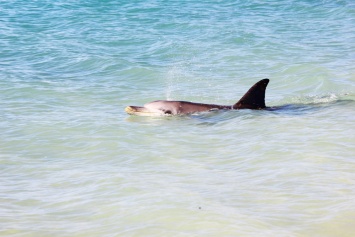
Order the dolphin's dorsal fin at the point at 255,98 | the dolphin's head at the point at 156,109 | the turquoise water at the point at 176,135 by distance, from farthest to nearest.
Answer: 1. the dolphin's head at the point at 156,109
2. the dolphin's dorsal fin at the point at 255,98
3. the turquoise water at the point at 176,135

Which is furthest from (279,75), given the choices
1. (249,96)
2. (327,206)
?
(327,206)

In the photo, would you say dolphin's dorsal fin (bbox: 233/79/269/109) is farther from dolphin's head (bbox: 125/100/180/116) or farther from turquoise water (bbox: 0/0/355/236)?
dolphin's head (bbox: 125/100/180/116)

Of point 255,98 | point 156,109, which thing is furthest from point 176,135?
point 255,98

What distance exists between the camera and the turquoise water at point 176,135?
18.2 feet

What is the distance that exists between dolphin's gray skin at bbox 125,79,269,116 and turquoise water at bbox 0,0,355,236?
21cm

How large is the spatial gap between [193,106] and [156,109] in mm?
541

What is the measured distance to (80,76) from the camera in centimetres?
1298

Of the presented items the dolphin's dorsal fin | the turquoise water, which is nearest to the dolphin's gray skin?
the dolphin's dorsal fin

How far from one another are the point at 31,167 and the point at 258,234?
3.07 metres

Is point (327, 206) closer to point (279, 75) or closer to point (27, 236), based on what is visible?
point (27, 236)

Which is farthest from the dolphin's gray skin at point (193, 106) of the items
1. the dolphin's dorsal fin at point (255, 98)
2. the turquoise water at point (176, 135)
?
the turquoise water at point (176, 135)

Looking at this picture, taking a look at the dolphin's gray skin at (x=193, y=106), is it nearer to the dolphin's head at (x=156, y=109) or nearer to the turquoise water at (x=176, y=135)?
the dolphin's head at (x=156, y=109)

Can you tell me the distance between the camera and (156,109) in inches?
382

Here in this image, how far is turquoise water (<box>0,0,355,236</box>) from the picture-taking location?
5.55 metres
